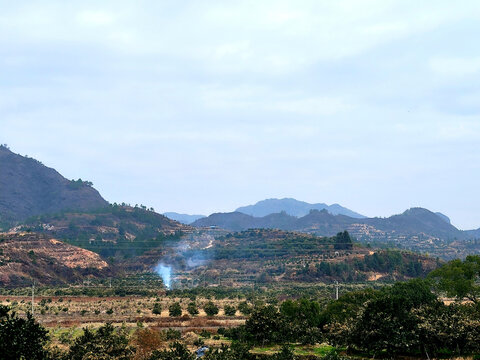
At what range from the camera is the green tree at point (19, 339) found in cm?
2003

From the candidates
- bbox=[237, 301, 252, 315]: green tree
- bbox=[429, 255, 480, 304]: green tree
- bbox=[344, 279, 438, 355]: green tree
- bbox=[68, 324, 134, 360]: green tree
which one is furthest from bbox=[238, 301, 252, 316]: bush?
bbox=[68, 324, 134, 360]: green tree

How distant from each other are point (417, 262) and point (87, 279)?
9216cm

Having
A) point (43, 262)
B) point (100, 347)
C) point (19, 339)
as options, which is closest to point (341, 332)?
point (100, 347)

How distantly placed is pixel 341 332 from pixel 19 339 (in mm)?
22875

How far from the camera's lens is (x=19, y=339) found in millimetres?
20609

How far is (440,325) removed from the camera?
31656 mm

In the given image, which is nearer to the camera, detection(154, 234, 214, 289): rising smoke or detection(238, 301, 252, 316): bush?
detection(238, 301, 252, 316): bush

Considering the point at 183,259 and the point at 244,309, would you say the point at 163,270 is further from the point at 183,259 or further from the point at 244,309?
the point at 244,309

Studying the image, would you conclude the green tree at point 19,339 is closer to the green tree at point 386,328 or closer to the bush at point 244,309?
the green tree at point 386,328

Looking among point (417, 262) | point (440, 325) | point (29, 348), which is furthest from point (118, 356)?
point (417, 262)

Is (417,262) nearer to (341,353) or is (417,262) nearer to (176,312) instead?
(176,312)

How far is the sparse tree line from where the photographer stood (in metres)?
27.5

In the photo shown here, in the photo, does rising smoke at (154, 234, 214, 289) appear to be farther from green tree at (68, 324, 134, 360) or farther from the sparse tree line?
green tree at (68, 324, 134, 360)

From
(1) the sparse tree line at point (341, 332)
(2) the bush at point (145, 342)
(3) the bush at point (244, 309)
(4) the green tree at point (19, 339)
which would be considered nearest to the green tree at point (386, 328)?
(1) the sparse tree line at point (341, 332)
